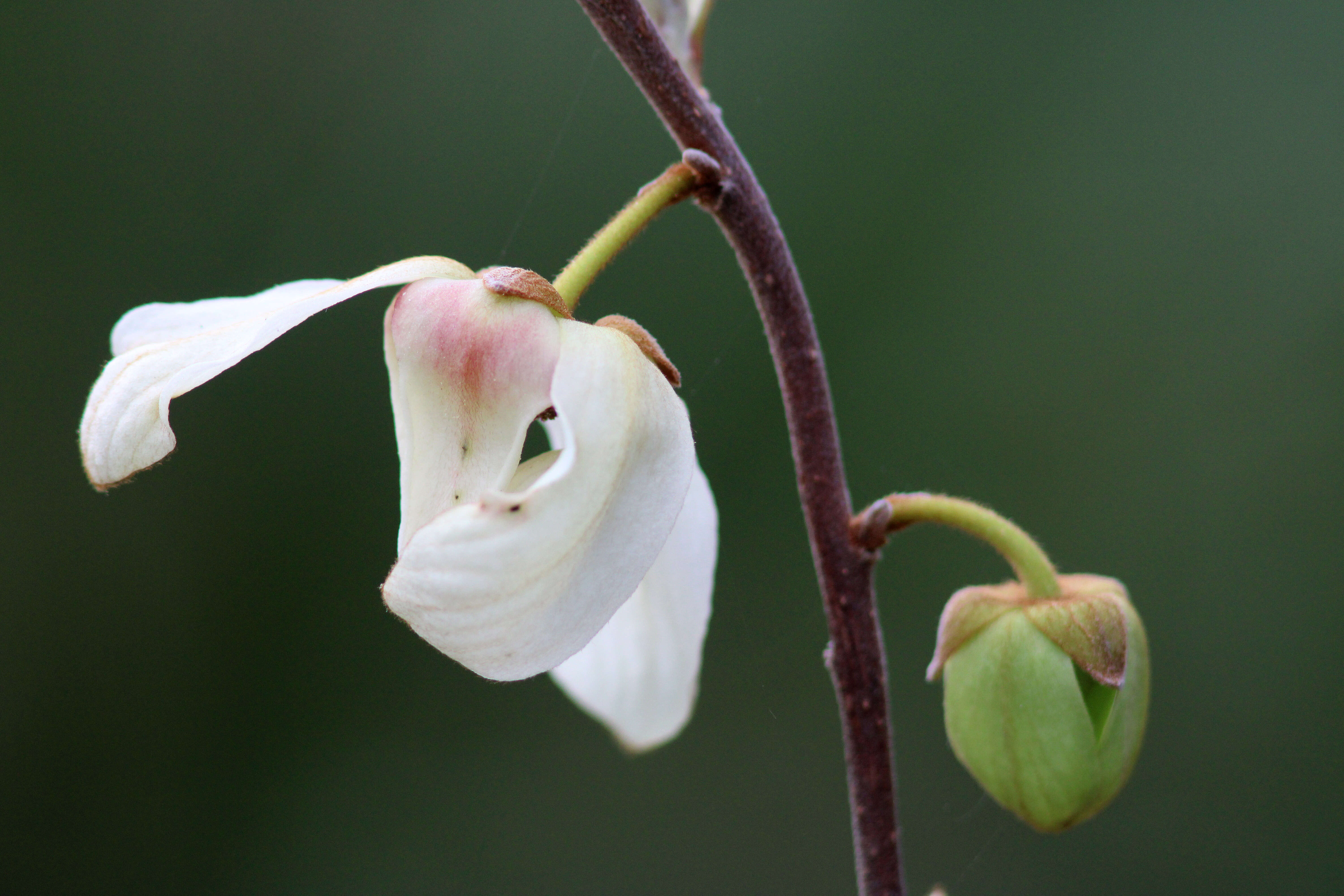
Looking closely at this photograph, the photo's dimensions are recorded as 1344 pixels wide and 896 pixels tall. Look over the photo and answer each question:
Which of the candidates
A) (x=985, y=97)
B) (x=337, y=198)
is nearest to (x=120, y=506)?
(x=337, y=198)

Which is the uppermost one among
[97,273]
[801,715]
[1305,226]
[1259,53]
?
[97,273]

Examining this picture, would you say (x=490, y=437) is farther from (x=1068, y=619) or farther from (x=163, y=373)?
(x=1068, y=619)

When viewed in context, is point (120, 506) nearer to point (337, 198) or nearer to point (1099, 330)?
point (337, 198)

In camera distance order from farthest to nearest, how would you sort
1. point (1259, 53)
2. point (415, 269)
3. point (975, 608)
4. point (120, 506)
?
1. point (1259, 53)
2. point (120, 506)
3. point (975, 608)
4. point (415, 269)

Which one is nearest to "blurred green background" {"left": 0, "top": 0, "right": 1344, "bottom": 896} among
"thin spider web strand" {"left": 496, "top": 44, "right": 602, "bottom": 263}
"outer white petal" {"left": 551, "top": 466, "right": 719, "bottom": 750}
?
"thin spider web strand" {"left": 496, "top": 44, "right": 602, "bottom": 263}

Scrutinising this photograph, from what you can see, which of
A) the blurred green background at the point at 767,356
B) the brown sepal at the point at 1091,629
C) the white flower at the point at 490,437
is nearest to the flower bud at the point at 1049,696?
the brown sepal at the point at 1091,629

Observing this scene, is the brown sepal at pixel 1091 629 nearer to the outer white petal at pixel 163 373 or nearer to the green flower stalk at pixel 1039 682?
the green flower stalk at pixel 1039 682
